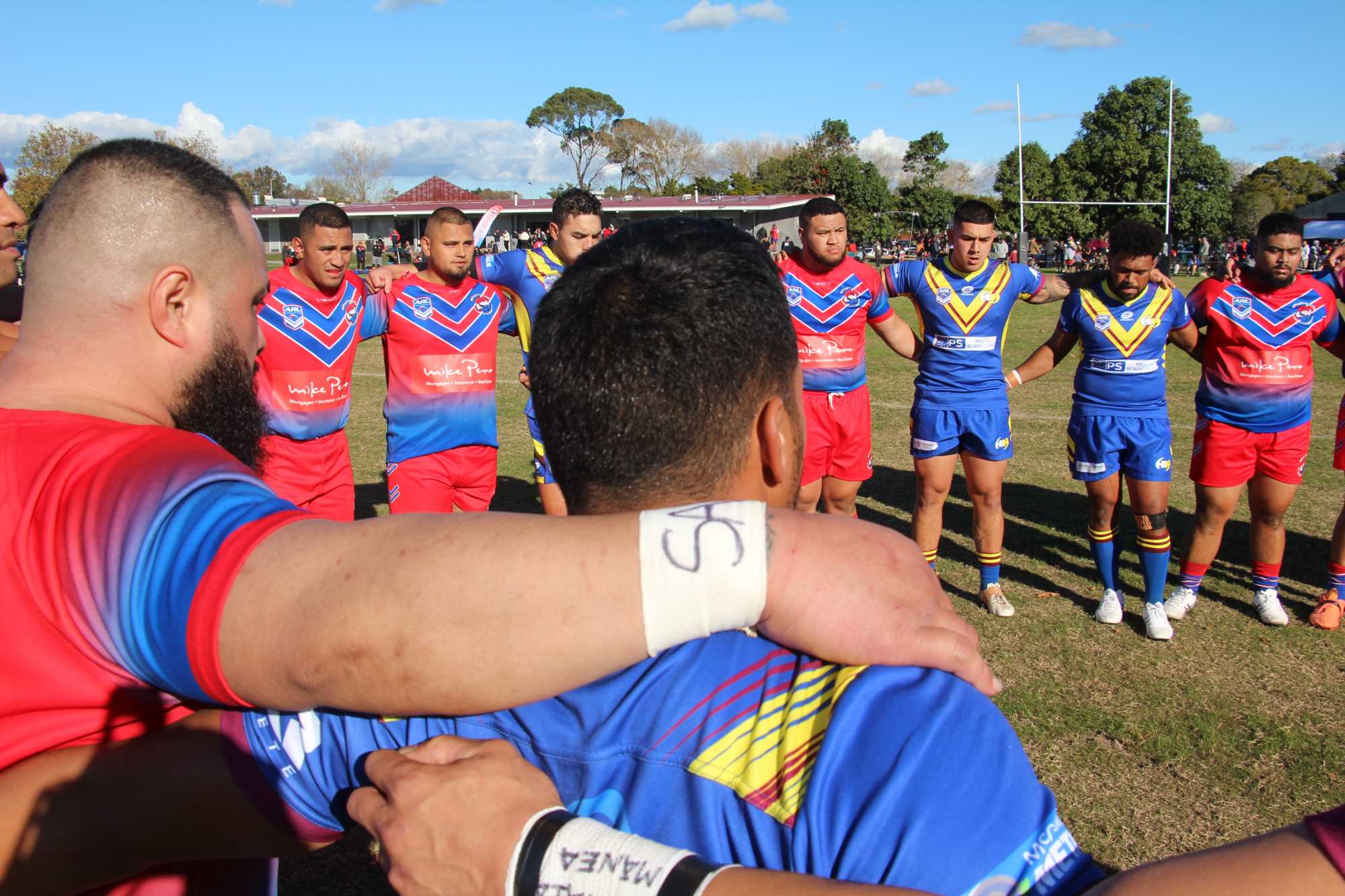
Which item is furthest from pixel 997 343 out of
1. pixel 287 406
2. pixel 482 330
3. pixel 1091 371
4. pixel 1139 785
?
pixel 287 406

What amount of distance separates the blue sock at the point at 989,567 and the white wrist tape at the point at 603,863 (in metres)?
5.75

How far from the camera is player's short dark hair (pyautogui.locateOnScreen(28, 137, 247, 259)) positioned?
5.21 feet

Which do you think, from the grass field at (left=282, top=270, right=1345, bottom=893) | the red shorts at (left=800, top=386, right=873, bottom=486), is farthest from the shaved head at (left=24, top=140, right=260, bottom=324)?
the red shorts at (left=800, top=386, right=873, bottom=486)

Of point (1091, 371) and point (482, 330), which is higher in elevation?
point (482, 330)

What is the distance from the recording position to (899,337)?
7.01 m

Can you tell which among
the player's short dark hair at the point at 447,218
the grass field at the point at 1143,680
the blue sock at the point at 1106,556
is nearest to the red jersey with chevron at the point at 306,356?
the player's short dark hair at the point at 447,218

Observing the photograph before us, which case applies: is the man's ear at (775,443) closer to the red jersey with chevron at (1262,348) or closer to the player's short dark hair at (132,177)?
the player's short dark hair at (132,177)

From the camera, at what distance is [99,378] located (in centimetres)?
148

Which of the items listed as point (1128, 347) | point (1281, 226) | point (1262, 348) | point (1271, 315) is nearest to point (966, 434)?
point (1128, 347)

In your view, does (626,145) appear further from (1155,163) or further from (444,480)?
(444,480)

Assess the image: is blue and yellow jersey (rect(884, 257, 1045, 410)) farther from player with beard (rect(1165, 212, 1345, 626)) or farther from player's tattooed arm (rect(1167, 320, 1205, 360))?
player with beard (rect(1165, 212, 1345, 626))

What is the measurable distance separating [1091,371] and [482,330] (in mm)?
4285

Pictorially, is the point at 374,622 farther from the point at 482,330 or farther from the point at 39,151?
the point at 39,151

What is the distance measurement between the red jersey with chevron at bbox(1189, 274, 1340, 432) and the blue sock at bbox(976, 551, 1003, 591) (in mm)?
1720
